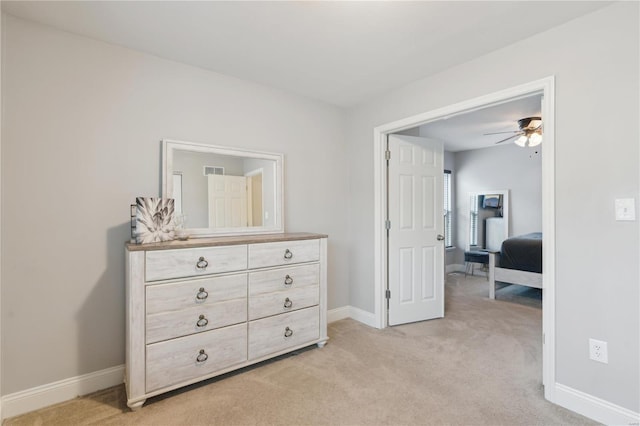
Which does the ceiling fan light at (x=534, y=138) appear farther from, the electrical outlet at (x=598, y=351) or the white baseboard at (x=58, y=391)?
the white baseboard at (x=58, y=391)

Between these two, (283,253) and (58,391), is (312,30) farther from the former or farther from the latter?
(58,391)

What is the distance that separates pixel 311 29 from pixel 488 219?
17.5ft

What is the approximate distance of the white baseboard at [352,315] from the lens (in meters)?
3.35

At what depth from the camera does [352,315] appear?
3.57m

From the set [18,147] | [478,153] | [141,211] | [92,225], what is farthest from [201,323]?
[478,153]

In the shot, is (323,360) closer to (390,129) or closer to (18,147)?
(390,129)

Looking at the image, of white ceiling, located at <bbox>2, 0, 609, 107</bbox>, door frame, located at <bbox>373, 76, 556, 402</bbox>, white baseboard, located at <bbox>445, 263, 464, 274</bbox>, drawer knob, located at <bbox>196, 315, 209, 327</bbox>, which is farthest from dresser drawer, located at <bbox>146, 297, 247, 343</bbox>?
white baseboard, located at <bbox>445, 263, 464, 274</bbox>

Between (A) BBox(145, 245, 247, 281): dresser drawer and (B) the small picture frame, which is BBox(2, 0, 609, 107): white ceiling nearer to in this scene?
(B) the small picture frame

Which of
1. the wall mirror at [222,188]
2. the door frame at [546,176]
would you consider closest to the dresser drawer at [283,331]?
the wall mirror at [222,188]

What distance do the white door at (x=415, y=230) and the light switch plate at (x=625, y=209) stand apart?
1.78 metres

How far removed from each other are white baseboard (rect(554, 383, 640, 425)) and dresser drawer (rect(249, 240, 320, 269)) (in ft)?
6.13

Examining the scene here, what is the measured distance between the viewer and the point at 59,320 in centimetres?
205

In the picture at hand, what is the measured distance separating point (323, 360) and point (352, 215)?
5.22 ft

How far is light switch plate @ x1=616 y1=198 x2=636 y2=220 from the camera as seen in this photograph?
1711 mm
